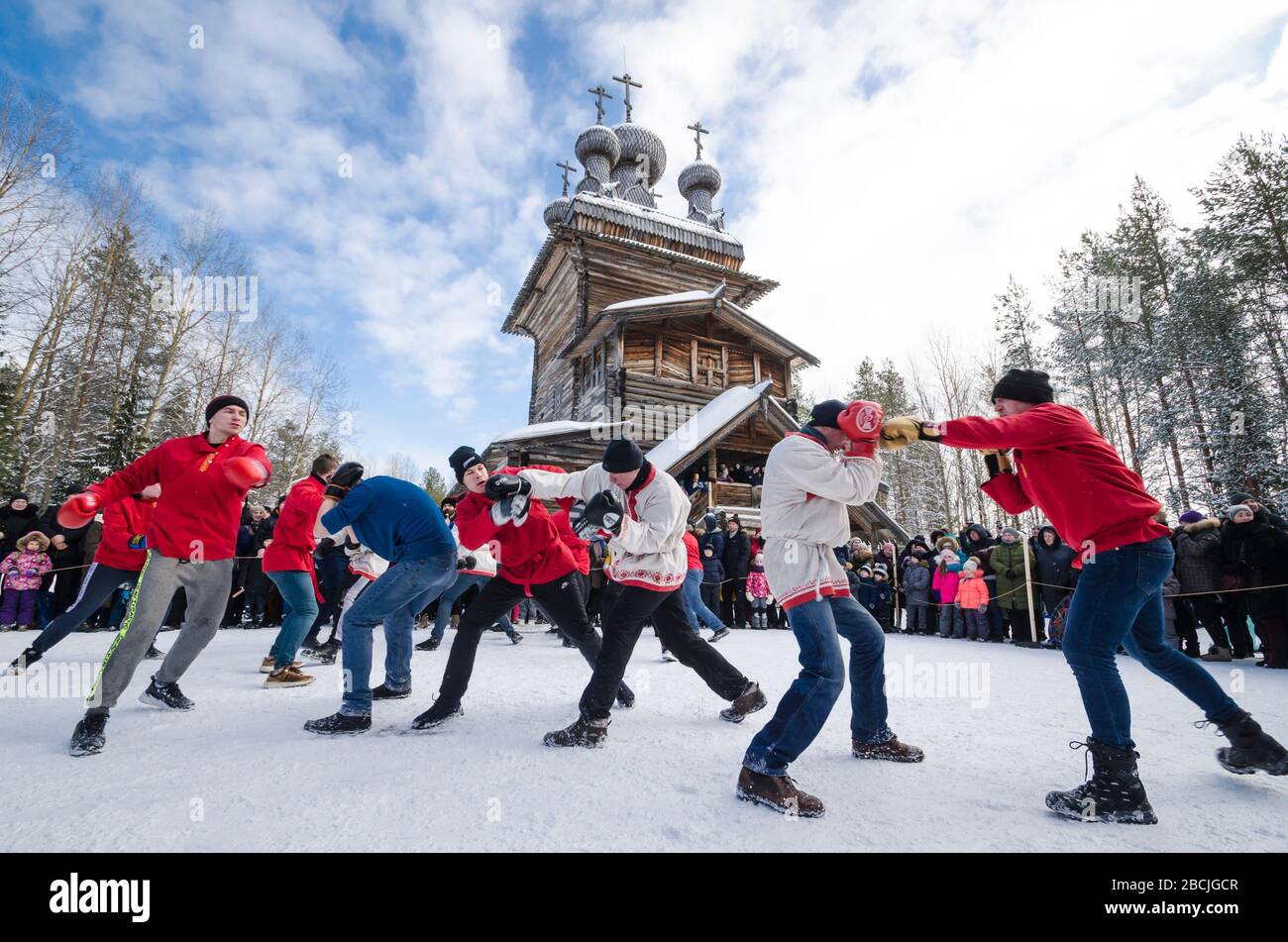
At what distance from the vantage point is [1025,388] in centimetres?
294

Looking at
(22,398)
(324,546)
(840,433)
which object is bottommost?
(324,546)

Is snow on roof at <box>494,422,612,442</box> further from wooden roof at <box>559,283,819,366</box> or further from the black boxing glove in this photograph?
the black boxing glove

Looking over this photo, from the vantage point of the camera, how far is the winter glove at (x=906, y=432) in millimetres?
2660

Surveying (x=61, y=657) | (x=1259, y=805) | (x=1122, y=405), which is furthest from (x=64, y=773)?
(x=1122, y=405)

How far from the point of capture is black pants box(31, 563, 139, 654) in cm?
492

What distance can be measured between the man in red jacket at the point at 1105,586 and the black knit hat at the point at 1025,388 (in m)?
0.06

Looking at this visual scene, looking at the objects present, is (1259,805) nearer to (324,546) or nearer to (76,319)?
(324,546)

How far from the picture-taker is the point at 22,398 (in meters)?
15.3

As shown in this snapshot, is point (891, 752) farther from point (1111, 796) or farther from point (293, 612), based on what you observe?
point (293, 612)

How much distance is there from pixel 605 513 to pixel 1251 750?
326 cm

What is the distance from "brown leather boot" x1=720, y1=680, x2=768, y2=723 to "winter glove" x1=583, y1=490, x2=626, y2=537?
1644 mm

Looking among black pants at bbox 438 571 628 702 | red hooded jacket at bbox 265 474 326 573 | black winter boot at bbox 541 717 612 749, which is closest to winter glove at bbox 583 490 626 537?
black pants at bbox 438 571 628 702

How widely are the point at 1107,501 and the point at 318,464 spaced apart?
6.18m

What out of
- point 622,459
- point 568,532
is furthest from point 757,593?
point 622,459
